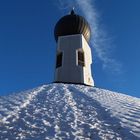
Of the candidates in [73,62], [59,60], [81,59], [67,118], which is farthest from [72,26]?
[67,118]

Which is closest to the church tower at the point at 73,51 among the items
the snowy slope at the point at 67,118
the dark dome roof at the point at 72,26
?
the dark dome roof at the point at 72,26

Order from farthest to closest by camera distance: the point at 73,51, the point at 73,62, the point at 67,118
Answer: the point at 73,51, the point at 73,62, the point at 67,118

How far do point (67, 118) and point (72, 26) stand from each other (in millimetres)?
17796

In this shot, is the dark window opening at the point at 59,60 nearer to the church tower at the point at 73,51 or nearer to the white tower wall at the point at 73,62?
the church tower at the point at 73,51

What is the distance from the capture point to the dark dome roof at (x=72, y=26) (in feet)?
86.1

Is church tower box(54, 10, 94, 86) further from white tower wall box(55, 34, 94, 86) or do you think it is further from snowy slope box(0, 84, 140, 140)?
snowy slope box(0, 84, 140, 140)

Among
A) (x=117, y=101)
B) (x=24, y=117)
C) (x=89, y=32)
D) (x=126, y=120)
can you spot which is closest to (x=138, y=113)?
(x=126, y=120)

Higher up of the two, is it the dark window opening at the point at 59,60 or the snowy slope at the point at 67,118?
the dark window opening at the point at 59,60

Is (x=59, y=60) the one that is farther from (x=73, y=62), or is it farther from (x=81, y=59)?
(x=81, y=59)

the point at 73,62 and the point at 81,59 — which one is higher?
the point at 81,59

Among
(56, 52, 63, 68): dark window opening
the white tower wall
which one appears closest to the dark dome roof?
the white tower wall

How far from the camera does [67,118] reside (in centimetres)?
937

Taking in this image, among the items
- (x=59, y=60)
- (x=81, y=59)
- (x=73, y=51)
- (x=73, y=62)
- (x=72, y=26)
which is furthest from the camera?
(x=72, y=26)

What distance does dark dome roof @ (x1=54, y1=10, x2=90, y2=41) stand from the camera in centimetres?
2625
